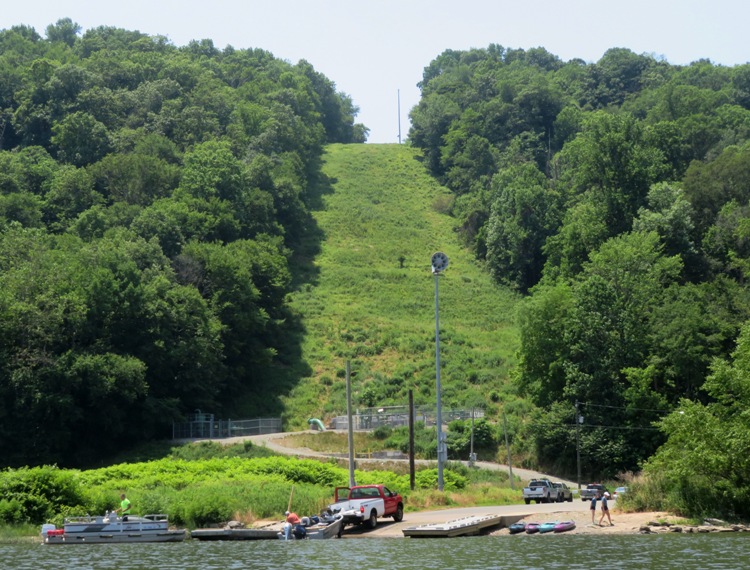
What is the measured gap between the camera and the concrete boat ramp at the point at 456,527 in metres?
42.0

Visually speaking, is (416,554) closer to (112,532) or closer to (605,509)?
(605,509)

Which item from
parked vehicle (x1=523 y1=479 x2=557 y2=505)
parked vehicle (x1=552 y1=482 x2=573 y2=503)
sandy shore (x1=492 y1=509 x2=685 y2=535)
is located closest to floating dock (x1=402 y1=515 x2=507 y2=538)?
sandy shore (x1=492 y1=509 x2=685 y2=535)

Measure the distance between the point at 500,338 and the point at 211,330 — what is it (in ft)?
105

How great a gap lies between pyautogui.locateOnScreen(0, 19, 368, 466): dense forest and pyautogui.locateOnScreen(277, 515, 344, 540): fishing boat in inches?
1342

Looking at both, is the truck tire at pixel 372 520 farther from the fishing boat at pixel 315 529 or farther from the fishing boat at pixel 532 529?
the fishing boat at pixel 532 529

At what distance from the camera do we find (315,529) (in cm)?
4391

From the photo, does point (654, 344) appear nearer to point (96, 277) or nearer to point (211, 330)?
point (211, 330)

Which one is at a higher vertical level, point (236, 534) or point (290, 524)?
A: point (290, 524)

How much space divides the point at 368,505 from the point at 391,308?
67.7 meters

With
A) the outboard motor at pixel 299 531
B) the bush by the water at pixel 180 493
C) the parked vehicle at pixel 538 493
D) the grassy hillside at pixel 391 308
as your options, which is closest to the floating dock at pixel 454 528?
the outboard motor at pixel 299 531

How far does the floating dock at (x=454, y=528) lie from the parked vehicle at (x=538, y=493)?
1450 centimetres

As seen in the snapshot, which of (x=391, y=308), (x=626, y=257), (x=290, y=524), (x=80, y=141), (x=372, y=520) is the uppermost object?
(x=80, y=141)

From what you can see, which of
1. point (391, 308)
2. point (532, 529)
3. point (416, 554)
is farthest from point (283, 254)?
point (416, 554)

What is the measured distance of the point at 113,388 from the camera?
75.1 metres
